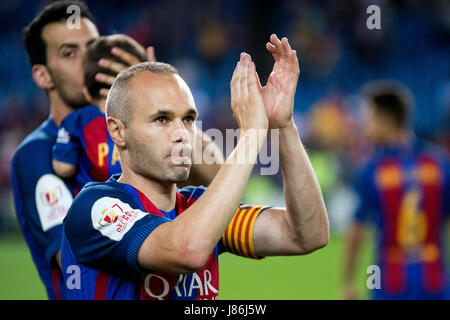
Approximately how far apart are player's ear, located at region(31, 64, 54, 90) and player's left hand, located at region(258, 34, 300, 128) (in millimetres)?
1554

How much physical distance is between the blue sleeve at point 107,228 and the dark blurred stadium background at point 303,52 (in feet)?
39.2

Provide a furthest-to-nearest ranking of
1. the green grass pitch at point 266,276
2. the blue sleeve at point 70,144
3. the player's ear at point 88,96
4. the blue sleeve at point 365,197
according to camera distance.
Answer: the green grass pitch at point 266,276, the blue sleeve at point 365,197, the player's ear at point 88,96, the blue sleeve at point 70,144

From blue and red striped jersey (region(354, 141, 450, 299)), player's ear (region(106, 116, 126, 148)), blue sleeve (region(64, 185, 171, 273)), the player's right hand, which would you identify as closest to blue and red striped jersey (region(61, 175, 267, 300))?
blue sleeve (region(64, 185, 171, 273))

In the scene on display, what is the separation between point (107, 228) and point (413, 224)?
3.56 metres

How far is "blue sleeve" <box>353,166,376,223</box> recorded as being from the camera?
539 centimetres

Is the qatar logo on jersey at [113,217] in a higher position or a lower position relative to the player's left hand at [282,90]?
lower

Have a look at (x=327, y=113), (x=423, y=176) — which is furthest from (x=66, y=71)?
(x=327, y=113)

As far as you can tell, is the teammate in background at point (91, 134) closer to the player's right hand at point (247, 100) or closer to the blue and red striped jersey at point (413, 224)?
the player's right hand at point (247, 100)

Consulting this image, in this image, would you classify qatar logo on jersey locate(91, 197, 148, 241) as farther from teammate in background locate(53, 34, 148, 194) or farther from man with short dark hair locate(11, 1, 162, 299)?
man with short dark hair locate(11, 1, 162, 299)

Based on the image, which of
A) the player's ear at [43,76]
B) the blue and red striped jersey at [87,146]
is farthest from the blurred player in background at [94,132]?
the player's ear at [43,76]

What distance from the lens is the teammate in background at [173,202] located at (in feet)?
6.90

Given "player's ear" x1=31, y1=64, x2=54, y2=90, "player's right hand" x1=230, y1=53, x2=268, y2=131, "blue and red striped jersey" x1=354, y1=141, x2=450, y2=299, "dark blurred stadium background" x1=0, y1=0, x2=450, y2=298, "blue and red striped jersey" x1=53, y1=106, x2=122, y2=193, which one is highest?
"dark blurred stadium background" x1=0, y1=0, x2=450, y2=298
